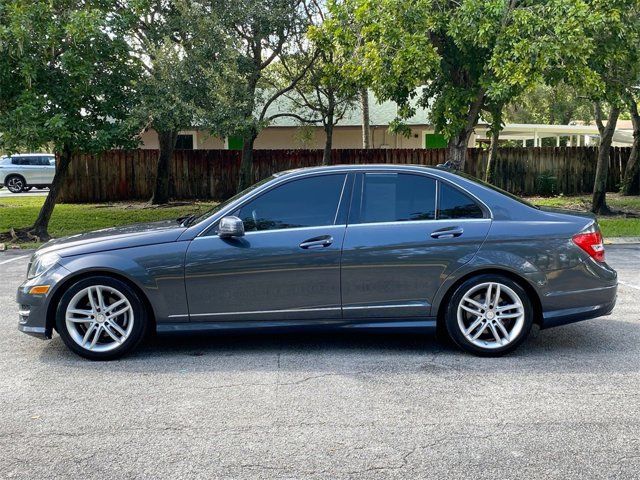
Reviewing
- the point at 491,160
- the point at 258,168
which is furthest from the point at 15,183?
the point at 491,160

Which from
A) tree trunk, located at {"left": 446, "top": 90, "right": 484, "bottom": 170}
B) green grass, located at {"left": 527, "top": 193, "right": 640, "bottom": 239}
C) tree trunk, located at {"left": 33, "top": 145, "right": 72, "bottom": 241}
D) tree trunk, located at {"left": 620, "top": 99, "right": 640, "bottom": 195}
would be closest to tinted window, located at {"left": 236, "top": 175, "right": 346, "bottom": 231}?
tree trunk, located at {"left": 446, "top": 90, "right": 484, "bottom": 170}

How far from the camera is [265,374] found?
17.2ft

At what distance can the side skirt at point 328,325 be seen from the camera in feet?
18.4

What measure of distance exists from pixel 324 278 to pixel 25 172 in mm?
26870

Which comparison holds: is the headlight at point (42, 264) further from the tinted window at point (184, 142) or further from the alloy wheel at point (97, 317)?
the tinted window at point (184, 142)

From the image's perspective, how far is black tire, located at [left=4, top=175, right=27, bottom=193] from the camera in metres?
29.1

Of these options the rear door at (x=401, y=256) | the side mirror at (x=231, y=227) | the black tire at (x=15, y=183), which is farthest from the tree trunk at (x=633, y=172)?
the black tire at (x=15, y=183)

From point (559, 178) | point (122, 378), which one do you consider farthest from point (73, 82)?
point (559, 178)

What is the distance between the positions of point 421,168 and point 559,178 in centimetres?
2033

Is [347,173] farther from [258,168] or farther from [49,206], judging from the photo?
[258,168]

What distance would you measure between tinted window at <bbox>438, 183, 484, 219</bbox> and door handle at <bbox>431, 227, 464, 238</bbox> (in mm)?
140

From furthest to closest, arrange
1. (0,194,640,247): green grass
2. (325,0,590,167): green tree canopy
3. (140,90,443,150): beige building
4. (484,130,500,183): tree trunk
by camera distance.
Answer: (140,90,443,150): beige building
(484,130,500,183): tree trunk
(0,194,640,247): green grass
(325,0,590,167): green tree canopy

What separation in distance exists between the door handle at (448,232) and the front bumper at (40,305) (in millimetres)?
3010

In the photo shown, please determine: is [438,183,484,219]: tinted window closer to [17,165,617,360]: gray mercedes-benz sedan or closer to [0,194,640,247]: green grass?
[17,165,617,360]: gray mercedes-benz sedan
